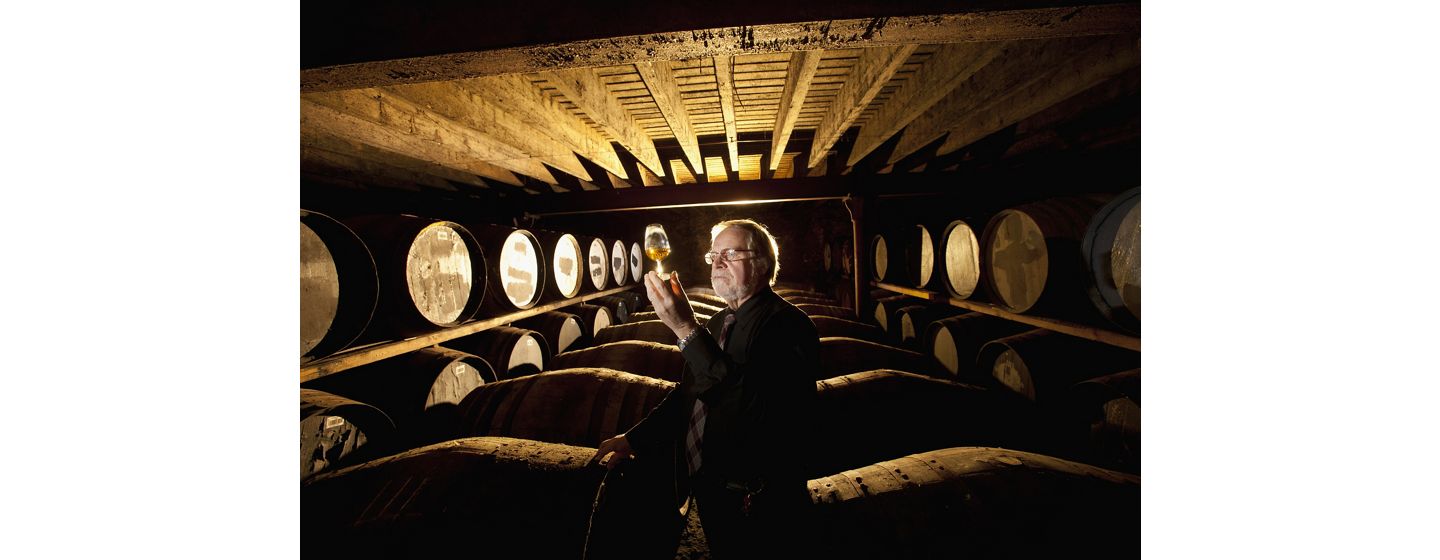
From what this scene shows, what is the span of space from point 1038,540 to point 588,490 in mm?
1470

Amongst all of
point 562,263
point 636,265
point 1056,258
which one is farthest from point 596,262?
point 1056,258

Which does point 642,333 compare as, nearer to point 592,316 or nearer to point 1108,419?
point 592,316

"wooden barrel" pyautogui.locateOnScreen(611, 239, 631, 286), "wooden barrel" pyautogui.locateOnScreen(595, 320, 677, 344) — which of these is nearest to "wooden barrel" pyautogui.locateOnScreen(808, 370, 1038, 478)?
"wooden barrel" pyautogui.locateOnScreen(595, 320, 677, 344)

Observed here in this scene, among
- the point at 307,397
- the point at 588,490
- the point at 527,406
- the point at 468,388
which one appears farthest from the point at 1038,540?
the point at 468,388

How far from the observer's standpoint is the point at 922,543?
4.25 ft

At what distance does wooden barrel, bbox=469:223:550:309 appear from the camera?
3.58 metres

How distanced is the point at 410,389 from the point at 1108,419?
443cm

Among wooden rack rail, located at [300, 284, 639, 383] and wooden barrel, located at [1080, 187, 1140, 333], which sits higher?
wooden barrel, located at [1080, 187, 1140, 333]

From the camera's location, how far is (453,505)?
1.34m

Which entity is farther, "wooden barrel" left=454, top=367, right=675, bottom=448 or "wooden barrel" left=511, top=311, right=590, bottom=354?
"wooden barrel" left=511, top=311, right=590, bottom=354

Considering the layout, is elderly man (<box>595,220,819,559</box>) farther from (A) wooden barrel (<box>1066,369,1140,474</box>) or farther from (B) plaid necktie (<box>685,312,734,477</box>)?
(A) wooden barrel (<box>1066,369,1140,474</box>)

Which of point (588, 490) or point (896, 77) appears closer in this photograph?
point (588, 490)

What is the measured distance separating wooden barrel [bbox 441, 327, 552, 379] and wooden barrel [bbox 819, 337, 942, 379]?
2.79 meters

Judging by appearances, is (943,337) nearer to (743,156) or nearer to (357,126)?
(743,156)
